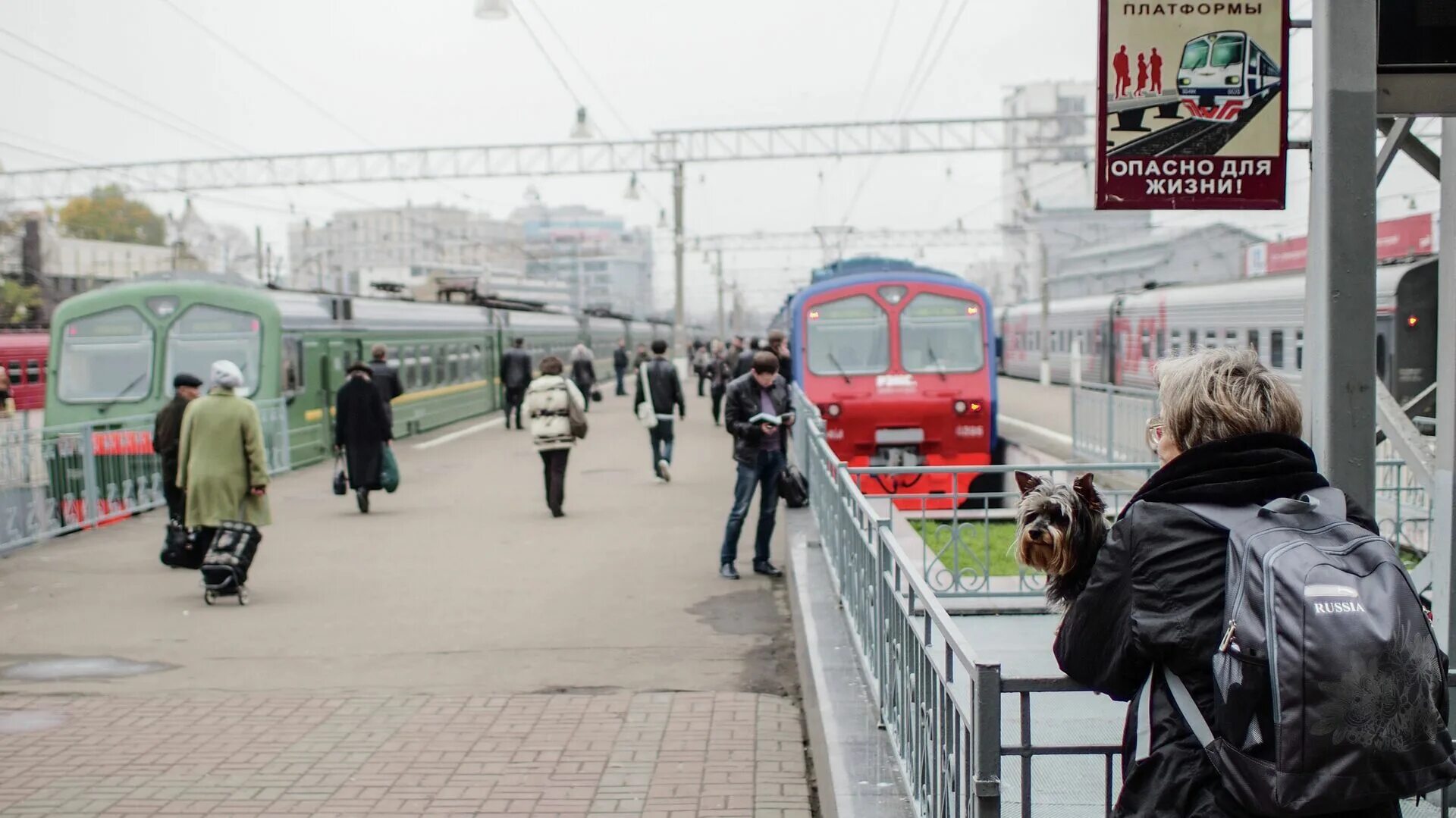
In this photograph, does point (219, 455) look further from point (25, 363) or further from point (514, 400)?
point (25, 363)

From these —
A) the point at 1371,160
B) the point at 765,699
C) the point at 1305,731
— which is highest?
the point at 1371,160

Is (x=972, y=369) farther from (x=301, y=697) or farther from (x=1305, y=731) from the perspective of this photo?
(x=1305, y=731)

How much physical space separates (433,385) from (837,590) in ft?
63.7

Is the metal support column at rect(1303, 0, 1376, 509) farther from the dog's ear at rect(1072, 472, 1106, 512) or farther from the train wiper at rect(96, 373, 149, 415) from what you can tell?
the train wiper at rect(96, 373, 149, 415)

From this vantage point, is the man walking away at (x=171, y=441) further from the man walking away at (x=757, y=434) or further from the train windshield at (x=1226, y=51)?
the train windshield at (x=1226, y=51)

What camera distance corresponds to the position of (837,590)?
26.8 feet

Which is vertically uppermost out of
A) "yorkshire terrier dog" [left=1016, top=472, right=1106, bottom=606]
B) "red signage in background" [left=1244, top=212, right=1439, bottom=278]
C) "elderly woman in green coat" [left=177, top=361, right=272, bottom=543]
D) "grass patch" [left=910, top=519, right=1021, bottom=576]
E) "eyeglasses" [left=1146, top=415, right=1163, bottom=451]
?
"red signage in background" [left=1244, top=212, right=1439, bottom=278]

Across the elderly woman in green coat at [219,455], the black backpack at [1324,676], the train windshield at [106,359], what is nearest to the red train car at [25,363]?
the train windshield at [106,359]

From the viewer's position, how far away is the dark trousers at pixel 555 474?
540 inches

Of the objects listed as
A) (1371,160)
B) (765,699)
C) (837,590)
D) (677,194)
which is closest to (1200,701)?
(1371,160)

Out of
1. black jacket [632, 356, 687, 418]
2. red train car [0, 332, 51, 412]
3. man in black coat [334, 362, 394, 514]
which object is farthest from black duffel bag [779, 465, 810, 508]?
red train car [0, 332, 51, 412]

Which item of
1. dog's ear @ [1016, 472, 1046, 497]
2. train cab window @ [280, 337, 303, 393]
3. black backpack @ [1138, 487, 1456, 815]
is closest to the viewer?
black backpack @ [1138, 487, 1456, 815]

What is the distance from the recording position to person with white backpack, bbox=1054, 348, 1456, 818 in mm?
2305

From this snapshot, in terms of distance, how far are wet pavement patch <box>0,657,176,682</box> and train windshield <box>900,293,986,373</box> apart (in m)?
9.79
